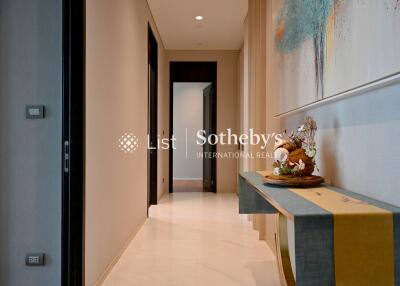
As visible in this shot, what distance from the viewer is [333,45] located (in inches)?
62.1

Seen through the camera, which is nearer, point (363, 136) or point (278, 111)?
point (363, 136)

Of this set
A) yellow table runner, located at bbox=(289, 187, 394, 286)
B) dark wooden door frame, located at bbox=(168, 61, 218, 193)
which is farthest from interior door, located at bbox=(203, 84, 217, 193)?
yellow table runner, located at bbox=(289, 187, 394, 286)

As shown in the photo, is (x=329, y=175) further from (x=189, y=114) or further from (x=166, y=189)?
(x=189, y=114)

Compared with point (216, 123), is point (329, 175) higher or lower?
lower

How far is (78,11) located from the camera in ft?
6.75

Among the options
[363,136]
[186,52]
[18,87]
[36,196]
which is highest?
[186,52]

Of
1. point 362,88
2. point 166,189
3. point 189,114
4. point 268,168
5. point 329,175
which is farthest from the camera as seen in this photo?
point 189,114

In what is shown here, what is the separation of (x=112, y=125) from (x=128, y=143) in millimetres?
620

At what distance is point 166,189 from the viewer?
6582 millimetres

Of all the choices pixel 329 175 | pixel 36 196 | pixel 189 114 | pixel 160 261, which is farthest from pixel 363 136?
pixel 189 114

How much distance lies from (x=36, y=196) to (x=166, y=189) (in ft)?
15.1

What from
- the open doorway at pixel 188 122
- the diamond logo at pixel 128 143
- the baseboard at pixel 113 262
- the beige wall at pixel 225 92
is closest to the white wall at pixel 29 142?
the baseboard at pixel 113 262

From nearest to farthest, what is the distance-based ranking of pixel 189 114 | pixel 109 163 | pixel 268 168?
pixel 109 163
pixel 268 168
pixel 189 114

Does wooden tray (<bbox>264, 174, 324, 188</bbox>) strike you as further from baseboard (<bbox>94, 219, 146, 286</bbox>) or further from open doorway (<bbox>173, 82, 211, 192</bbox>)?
open doorway (<bbox>173, 82, 211, 192</bbox>)
